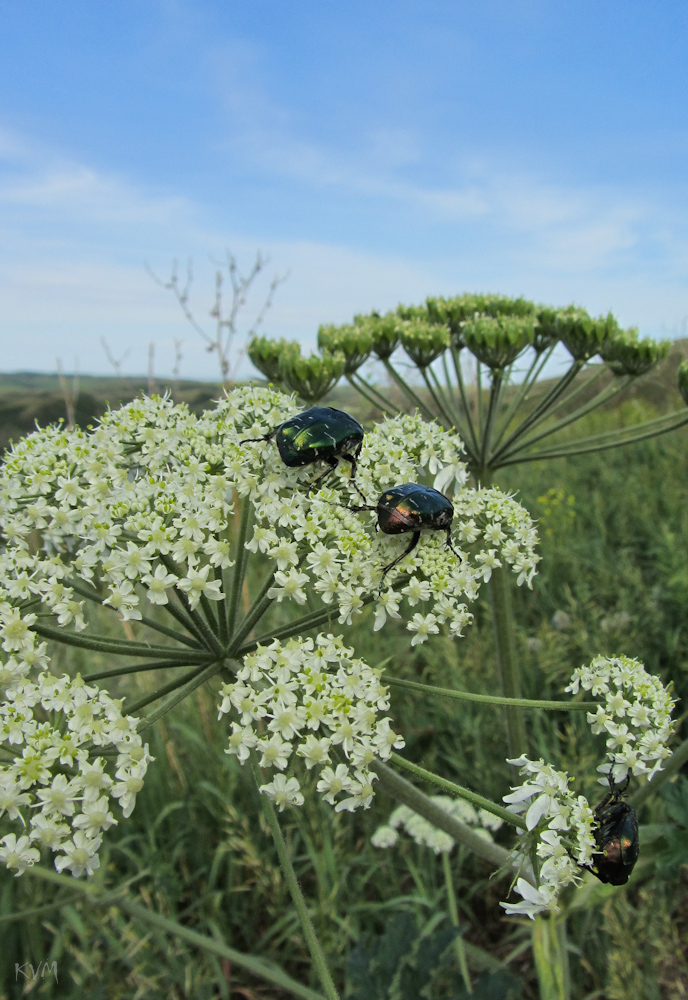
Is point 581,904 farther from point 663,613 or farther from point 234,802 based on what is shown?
point 663,613

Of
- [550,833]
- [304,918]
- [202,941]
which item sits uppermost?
[550,833]

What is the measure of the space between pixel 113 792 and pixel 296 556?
1022 millimetres

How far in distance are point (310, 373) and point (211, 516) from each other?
2.11 meters

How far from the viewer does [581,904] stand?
10.8 ft

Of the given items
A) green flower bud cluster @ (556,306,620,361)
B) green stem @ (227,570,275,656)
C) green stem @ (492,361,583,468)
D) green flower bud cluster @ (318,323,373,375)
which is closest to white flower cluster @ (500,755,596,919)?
green stem @ (227,570,275,656)

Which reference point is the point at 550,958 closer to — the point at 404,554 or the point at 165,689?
the point at 404,554

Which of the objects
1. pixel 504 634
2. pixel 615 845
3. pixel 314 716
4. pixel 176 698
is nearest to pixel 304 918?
pixel 314 716

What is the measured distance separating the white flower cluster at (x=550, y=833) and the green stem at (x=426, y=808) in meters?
0.13

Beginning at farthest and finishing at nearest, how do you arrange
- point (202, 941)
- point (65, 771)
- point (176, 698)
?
point (202, 941)
point (176, 698)
point (65, 771)

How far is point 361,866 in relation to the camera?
5113 millimetres

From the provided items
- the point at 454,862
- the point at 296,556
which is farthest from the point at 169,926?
the point at 454,862

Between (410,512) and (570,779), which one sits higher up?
(410,512)

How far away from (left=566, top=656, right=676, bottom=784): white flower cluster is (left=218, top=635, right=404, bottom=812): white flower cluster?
89 centimetres

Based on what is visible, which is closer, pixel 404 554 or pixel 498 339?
pixel 404 554
